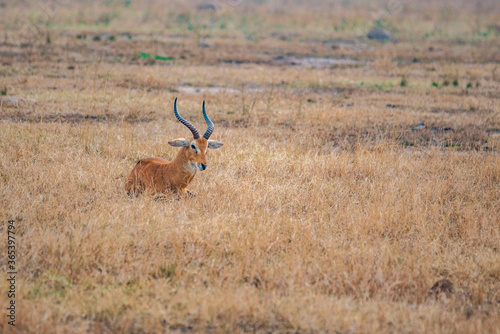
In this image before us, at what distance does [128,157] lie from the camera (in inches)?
301

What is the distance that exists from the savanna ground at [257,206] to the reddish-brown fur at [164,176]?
7.2 inches

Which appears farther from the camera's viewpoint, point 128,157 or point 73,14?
point 73,14

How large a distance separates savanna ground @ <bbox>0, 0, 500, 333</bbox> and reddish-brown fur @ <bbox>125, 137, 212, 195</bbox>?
0.18m

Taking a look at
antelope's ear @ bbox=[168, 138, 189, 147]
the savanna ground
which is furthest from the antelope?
the savanna ground

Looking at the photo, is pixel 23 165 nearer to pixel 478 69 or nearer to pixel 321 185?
pixel 321 185

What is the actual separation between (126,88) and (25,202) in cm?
735

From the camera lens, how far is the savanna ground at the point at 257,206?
12.6 feet

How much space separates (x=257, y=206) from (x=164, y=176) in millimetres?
1152

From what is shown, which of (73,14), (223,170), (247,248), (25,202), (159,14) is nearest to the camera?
(247,248)

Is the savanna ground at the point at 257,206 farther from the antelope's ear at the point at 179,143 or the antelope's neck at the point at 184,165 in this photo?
the antelope's ear at the point at 179,143

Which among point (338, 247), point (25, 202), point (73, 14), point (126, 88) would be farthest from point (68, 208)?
point (73, 14)

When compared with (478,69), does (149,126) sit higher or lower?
lower

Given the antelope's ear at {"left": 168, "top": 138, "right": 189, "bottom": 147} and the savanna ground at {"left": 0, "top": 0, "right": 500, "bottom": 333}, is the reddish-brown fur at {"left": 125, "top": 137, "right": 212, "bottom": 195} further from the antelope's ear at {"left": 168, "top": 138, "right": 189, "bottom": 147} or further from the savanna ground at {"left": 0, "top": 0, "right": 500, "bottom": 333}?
the savanna ground at {"left": 0, "top": 0, "right": 500, "bottom": 333}

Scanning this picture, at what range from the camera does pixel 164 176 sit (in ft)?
20.0
